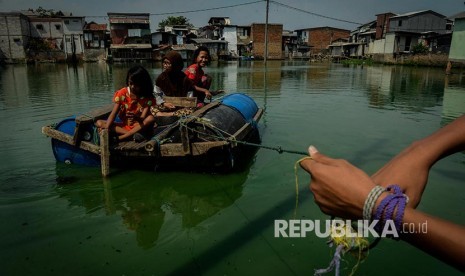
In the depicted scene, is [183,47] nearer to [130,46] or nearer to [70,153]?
[130,46]

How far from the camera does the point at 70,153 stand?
633 cm

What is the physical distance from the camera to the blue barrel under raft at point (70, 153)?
613cm

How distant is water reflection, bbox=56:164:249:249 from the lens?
4.51 metres

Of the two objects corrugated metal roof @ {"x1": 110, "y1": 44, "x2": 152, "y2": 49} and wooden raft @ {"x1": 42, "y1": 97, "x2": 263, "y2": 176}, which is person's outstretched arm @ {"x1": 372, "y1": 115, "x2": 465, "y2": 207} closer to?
wooden raft @ {"x1": 42, "y1": 97, "x2": 263, "y2": 176}

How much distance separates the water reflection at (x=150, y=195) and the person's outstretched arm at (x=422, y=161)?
329 cm

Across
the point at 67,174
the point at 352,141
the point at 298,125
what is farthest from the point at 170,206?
the point at 298,125

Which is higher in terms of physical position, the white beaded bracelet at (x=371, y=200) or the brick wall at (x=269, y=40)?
the brick wall at (x=269, y=40)

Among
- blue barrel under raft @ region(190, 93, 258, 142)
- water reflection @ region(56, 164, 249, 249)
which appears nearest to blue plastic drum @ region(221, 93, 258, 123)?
blue barrel under raft @ region(190, 93, 258, 142)

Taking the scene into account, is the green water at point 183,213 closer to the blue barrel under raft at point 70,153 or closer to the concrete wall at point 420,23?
the blue barrel under raft at point 70,153

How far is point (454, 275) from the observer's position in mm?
→ 3434

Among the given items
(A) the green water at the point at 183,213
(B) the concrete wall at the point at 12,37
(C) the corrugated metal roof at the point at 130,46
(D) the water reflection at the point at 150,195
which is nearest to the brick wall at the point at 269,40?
(C) the corrugated metal roof at the point at 130,46

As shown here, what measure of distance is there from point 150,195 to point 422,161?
4.56 meters

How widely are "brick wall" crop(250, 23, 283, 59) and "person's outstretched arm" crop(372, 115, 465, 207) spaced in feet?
223

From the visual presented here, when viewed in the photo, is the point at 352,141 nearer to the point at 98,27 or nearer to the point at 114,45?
the point at 114,45
